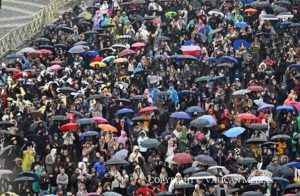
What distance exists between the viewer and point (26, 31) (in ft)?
212

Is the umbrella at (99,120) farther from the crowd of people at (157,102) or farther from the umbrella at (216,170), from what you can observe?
the umbrella at (216,170)

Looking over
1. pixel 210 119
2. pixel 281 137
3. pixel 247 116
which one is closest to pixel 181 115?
pixel 210 119

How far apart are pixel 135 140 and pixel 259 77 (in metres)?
6.40

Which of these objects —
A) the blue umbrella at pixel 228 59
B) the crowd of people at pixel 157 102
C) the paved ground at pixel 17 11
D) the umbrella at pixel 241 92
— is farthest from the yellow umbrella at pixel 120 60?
the paved ground at pixel 17 11

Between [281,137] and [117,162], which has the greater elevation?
[281,137]

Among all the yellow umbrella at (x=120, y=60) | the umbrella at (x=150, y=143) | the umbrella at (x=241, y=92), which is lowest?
the yellow umbrella at (x=120, y=60)

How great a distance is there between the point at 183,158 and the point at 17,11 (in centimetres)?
3010

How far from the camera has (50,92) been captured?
175ft

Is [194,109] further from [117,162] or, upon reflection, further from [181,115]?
[117,162]

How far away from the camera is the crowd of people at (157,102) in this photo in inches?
1768

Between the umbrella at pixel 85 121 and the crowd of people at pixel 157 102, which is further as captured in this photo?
the umbrella at pixel 85 121

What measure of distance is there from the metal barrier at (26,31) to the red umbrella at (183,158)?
59.7ft

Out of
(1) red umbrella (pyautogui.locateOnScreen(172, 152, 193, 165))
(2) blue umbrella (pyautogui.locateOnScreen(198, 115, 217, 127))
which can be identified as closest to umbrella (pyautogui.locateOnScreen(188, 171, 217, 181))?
(1) red umbrella (pyautogui.locateOnScreen(172, 152, 193, 165))

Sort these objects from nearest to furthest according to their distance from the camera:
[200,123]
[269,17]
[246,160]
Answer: [246,160]
[200,123]
[269,17]
